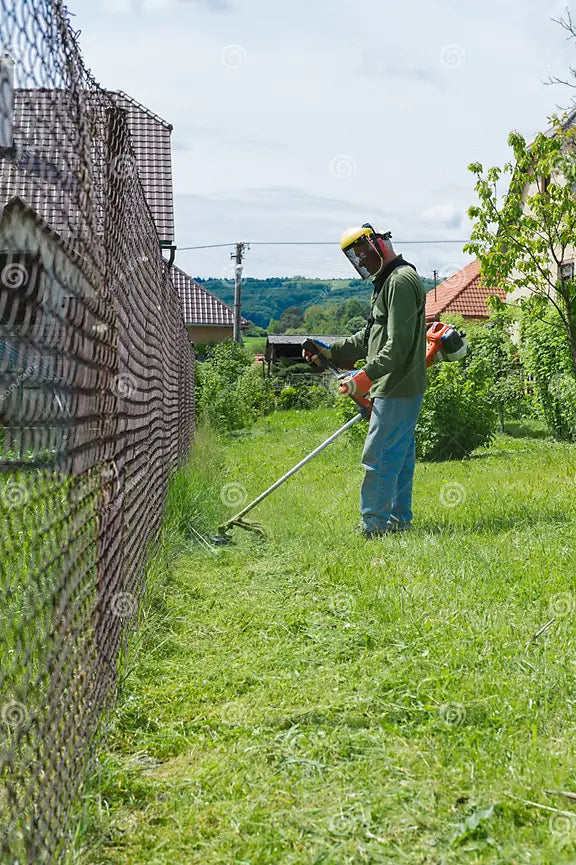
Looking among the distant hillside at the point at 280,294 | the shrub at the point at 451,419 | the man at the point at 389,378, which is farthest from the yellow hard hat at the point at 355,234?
the distant hillside at the point at 280,294

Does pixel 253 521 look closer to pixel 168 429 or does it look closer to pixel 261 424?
pixel 168 429

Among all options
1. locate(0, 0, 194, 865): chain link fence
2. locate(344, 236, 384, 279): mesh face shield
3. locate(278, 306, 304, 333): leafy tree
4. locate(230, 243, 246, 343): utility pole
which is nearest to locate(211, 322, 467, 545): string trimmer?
locate(344, 236, 384, 279): mesh face shield

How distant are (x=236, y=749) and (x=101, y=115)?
231cm

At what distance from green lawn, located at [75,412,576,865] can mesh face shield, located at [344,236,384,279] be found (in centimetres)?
191

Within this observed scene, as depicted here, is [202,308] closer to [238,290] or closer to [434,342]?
[238,290]

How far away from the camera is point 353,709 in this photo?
10.9ft

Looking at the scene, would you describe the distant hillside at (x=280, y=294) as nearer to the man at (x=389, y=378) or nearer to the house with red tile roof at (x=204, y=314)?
the house with red tile roof at (x=204, y=314)

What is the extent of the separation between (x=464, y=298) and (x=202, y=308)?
14643 mm

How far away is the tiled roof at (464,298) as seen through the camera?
1409 inches

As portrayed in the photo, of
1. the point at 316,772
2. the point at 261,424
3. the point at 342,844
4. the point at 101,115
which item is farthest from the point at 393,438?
the point at 261,424

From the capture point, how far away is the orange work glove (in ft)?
22.4

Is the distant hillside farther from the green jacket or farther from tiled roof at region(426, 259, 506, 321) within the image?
the green jacket

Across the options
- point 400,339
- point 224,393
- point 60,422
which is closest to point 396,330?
point 400,339

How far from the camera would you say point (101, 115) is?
12.0 feet
